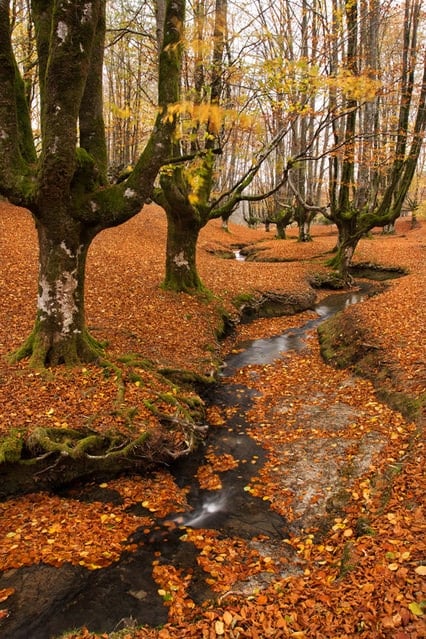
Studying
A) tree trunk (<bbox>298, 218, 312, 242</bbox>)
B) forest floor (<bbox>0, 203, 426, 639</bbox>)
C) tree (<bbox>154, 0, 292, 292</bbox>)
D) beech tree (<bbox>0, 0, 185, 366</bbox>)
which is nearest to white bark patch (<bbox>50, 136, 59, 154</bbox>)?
beech tree (<bbox>0, 0, 185, 366</bbox>)

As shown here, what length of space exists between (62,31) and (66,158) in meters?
1.73

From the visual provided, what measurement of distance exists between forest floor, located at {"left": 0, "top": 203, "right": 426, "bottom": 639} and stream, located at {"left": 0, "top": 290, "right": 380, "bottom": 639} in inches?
3.6

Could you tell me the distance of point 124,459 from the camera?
6262 millimetres

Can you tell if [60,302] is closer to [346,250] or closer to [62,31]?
[62,31]

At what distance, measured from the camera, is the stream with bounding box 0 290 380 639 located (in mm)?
4059

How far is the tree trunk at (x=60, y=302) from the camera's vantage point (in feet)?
22.8

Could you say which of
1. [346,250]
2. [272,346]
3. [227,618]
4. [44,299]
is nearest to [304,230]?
[346,250]

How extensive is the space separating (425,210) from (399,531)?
133 feet

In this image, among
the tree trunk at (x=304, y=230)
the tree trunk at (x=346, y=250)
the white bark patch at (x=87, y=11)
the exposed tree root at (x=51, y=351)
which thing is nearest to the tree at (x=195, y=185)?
the white bark patch at (x=87, y=11)

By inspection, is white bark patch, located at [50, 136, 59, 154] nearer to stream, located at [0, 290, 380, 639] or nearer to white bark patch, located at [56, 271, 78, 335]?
white bark patch, located at [56, 271, 78, 335]

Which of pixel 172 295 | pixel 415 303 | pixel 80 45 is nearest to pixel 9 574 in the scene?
pixel 80 45

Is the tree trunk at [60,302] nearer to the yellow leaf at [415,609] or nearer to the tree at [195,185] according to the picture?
the tree at [195,185]

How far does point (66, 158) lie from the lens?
6293 millimetres

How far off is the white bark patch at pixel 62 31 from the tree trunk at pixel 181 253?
657 cm
